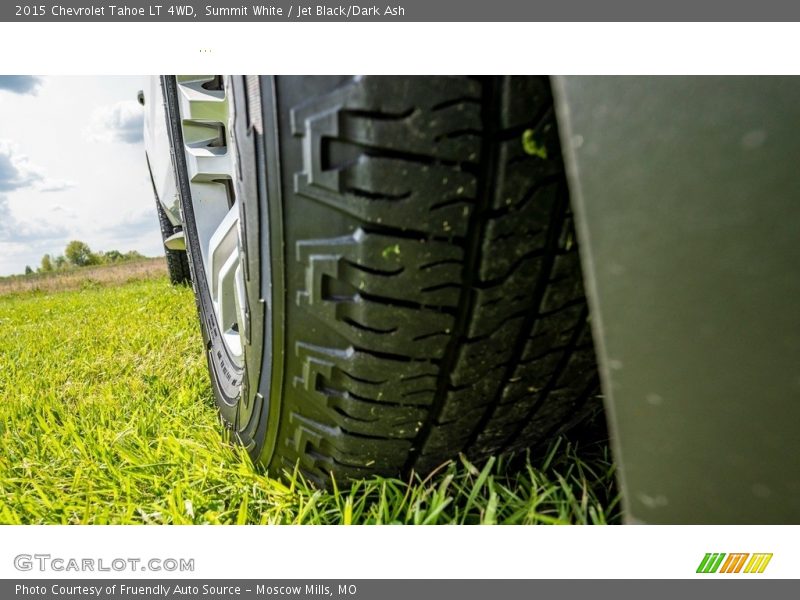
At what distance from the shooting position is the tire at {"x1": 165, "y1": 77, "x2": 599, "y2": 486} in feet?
1.12

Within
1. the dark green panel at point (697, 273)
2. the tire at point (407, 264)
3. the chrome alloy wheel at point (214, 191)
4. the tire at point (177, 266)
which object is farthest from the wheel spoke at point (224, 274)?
the tire at point (177, 266)

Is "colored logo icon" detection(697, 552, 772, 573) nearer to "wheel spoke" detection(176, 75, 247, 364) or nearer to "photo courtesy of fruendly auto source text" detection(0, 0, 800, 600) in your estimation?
"photo courtesy of fruendly auto source text" detection(0, 0, 800, 600)

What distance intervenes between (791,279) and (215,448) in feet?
2.53

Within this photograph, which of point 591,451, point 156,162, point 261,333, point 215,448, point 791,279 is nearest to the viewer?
point 791,279

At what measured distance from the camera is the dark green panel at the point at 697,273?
0.27 m

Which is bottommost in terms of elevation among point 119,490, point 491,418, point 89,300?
point 89,300

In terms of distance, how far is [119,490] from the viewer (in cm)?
74

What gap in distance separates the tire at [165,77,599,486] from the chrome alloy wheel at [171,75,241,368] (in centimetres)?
29

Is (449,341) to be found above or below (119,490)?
above

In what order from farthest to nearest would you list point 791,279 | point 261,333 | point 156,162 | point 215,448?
point 156,162, point 215,448, point 261,333, point 791,279

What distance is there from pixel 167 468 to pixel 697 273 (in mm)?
798

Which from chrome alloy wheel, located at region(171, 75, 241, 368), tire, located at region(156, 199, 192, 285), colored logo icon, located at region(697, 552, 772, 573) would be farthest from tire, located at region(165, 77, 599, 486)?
tire, located at region(156, 199, 192, 285)
